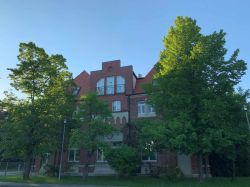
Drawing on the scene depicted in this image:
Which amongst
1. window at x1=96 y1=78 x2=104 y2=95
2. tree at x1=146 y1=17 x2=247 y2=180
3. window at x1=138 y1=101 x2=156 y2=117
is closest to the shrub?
window at x1=96 y1=78 x2=104 y2=95

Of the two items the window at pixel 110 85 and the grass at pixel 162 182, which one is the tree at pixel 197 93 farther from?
the window at pixel 110 85

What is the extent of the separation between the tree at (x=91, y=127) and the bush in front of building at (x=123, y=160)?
1.18 meters

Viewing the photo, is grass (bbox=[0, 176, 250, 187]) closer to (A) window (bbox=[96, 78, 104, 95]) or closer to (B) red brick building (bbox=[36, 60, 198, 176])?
(B) red brick building (bbox=[36, 60, 198, 176])

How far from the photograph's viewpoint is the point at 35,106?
2647 cm

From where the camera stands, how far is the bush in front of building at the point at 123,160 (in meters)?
24.4

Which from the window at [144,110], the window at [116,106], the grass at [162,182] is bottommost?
the grass at [162,182]

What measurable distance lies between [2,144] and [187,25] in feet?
→ 67.2

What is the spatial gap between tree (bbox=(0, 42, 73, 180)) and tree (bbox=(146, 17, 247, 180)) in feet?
32.9

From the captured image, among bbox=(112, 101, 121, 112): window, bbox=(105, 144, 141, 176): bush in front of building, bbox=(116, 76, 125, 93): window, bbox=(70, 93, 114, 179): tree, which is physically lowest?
bbox=(105, 144, 141, 176): bush in front of building

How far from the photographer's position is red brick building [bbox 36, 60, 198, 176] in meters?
29.6

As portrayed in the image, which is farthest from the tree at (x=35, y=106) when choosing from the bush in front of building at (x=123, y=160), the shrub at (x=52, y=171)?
the bush in front of building at (x=123, y=160)

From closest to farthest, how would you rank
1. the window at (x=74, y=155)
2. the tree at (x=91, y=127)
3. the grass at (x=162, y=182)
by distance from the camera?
the grass at (x=162, y=182), the tree at (x=91, y=127), the window at (x=74, y=155)

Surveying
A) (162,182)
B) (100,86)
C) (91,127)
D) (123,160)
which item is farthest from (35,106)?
(162,182)

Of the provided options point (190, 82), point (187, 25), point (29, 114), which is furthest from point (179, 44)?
point (29, 114)
